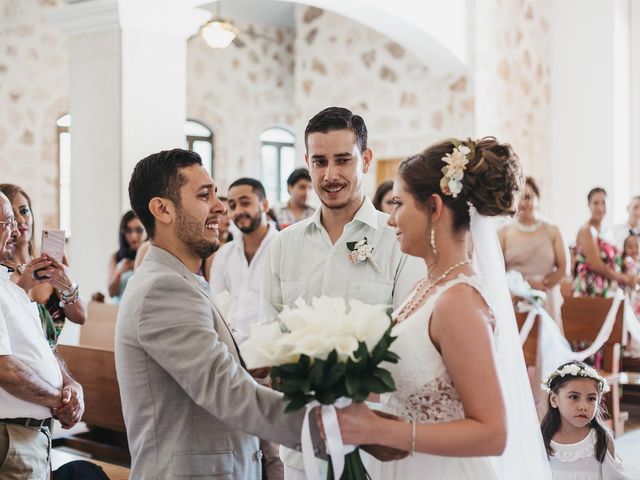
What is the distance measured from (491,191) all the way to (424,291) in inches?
12.3

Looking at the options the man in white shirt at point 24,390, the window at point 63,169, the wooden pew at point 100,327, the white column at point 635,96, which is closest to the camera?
the man in white shirt at point 24,390

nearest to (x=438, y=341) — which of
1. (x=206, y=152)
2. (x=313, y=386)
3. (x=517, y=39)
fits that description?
(x=313, y=386)

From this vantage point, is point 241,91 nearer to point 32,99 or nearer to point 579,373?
point 32,99

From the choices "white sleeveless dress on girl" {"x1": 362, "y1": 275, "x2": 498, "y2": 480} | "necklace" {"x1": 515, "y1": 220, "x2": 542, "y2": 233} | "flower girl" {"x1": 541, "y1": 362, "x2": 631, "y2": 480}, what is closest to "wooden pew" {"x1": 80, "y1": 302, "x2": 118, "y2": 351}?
"flower girl" {"x1": 541, "y1": 362, "x2": 631, "y2": 480}

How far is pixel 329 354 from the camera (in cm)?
185

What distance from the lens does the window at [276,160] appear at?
39.9 feet

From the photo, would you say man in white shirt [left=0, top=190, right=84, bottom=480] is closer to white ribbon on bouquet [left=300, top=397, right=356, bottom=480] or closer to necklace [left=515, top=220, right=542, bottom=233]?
white ribbon on bouquet [left=300, top=397, right=356, bottom=480]

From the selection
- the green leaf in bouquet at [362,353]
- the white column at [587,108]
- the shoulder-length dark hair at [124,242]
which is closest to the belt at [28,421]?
the green leaf in bouquet at [362,353]

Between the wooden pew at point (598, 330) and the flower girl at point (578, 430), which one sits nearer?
the flower girl at point (578, 430)

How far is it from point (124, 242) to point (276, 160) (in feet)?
21.8

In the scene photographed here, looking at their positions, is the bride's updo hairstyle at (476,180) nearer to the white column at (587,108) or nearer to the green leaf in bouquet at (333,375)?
the green leaf in bouquet at (333,375)

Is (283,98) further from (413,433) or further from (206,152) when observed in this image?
(413,433)

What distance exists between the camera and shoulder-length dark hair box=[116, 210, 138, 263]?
566cm

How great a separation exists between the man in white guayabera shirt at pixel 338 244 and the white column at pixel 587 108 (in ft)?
27.8
